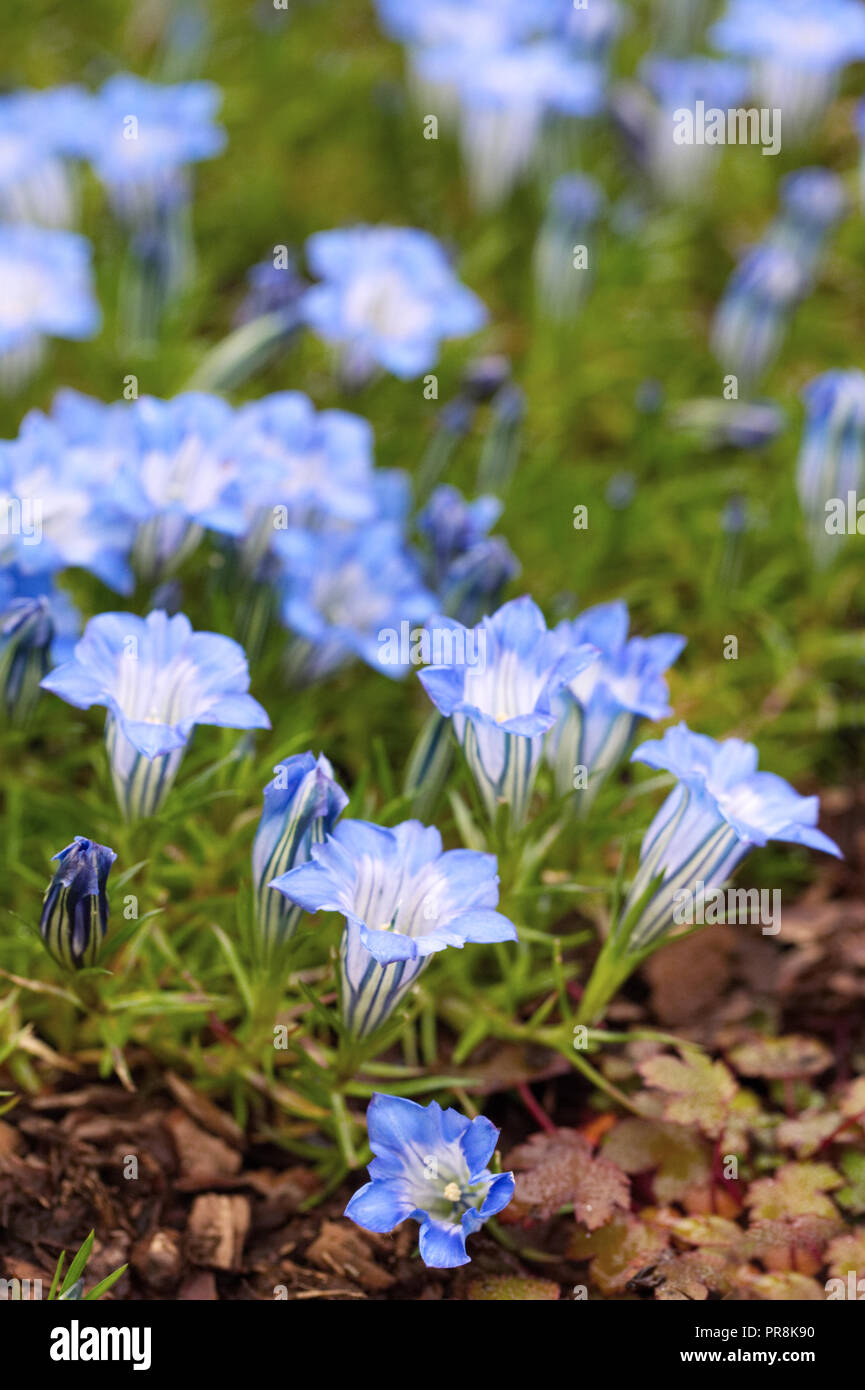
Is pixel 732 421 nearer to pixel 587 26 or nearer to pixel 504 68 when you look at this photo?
pixel 504 68

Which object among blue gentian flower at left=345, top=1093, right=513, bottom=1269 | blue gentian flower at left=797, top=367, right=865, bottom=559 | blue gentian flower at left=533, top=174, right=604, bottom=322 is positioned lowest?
blue gentian flower at left=345, top=1093, right=513, bottom=1269

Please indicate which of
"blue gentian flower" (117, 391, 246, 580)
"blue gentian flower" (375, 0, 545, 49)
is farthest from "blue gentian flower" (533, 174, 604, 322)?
"blue gentian flower" (117, 391, 246, 580)

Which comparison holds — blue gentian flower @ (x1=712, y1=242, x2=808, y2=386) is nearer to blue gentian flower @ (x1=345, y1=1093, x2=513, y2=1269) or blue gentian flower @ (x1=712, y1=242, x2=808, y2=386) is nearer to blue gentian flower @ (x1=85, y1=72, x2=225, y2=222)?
blue gentian flower @ (x1=85, y1=72, x2=225, y2=222)

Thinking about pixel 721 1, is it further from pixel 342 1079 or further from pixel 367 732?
pixel 342 1079

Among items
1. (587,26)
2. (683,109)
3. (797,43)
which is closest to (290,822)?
(683,109)

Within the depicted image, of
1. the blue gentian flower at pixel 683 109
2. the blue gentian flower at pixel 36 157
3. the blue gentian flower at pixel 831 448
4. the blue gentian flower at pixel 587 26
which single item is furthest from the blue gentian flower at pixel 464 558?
the blue gentian flower at pixel 587 26
